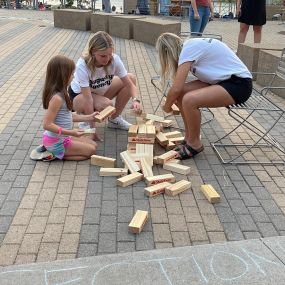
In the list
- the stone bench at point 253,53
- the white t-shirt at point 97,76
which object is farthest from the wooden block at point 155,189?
the stone bench at point 253,53

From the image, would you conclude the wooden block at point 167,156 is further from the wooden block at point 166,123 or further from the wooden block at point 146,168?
the wooden block at point 166,123

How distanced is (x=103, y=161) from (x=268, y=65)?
14.0ft

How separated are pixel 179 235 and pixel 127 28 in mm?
10206

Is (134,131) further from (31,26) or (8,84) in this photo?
(31,26)

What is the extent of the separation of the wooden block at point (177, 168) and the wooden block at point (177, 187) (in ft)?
0.85

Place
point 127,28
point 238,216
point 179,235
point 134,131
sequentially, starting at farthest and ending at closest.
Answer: point 127,28
point 134,131
point 238,216
point 179,235

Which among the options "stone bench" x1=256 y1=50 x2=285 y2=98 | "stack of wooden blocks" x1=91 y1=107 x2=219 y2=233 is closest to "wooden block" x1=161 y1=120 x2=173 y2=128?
"stack of wooden blocks" x1=91 y1=107 x2=219 y2=233

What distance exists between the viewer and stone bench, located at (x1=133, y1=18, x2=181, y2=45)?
11.0m

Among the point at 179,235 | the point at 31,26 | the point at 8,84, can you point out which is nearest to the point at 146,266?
the point at 179,235

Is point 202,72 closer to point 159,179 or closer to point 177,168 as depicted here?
point 177,168

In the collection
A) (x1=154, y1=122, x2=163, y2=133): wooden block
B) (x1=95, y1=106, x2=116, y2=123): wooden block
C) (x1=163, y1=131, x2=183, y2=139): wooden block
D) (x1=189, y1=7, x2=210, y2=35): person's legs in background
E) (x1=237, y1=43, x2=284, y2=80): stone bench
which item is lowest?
(x1=163, y1=131, x2=183, y2=139): wooden block

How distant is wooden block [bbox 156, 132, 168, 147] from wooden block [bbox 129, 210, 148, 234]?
4.67ft

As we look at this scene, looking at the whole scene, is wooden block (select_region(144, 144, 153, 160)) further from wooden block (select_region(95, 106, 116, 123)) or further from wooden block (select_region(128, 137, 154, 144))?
wooden block (select_region(95, 106, 116, 123))

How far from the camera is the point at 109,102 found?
4.85m
